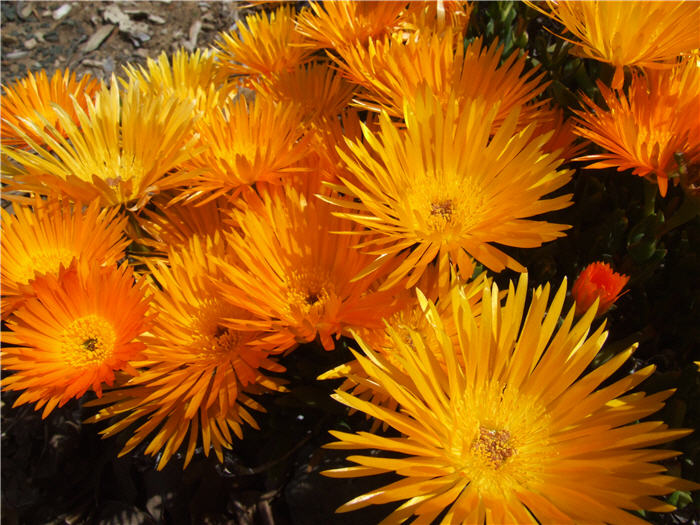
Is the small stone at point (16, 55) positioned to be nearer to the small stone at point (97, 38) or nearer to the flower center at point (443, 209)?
the small stone at point (97, 38)

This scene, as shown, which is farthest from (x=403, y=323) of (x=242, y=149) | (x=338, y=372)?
(x=242, y=149)

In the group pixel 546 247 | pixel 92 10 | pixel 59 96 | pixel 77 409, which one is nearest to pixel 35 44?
pixel 92 10

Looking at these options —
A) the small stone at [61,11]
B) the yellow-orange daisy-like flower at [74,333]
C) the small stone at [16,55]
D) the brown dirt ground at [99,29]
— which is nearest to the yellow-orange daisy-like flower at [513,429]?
the yellow-orange daisy-like flower at [74,333]

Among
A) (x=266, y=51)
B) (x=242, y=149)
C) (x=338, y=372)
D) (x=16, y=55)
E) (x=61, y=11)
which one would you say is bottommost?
(x=338, y=372)

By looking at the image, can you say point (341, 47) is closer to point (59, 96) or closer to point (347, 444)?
point (59, 96)

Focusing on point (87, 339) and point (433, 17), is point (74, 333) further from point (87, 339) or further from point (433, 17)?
point (433, 17)
